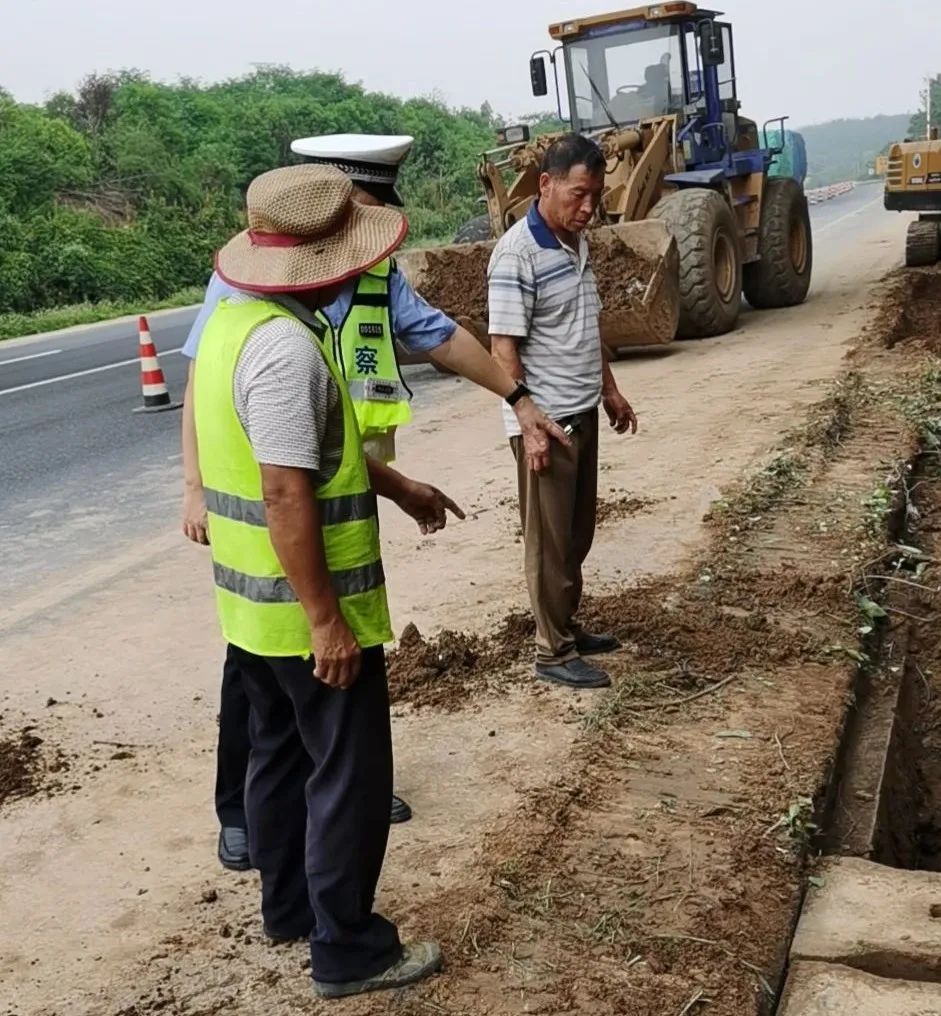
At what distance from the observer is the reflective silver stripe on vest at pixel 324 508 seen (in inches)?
96.7

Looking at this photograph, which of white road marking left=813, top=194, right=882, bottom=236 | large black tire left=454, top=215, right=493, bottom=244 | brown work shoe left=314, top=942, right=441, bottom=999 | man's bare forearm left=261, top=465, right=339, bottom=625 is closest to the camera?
man's bare forearm left=261, top=465, right=339, bottom=625

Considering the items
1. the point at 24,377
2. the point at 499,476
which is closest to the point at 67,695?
the point at 499,476

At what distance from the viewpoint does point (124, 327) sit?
19.3 metres

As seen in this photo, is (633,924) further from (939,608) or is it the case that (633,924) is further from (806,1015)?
(939,608)

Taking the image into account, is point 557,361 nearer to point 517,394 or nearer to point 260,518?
point 517,394

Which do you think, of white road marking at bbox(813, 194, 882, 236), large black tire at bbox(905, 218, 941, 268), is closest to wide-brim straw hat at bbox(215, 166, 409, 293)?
large black tire at bbox(905, 218, 941, 268)

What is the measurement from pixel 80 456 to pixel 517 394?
5861 mm

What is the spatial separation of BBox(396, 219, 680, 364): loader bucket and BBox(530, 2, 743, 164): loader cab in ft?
Answer: 7.54

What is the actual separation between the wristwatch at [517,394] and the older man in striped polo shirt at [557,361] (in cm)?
23

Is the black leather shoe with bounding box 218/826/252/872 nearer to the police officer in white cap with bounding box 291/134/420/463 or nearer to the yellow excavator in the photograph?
the police officer in white cap with bounding box 291/134/420/463

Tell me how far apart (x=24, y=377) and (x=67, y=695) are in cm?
973

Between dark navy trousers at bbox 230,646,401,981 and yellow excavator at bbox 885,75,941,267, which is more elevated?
yellow excavator at bbox 885,75,941,267

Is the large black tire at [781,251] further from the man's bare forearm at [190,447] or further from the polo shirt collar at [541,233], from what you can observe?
the man's bare forearm at [190,447]

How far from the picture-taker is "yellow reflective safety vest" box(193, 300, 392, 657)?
2.44 m
